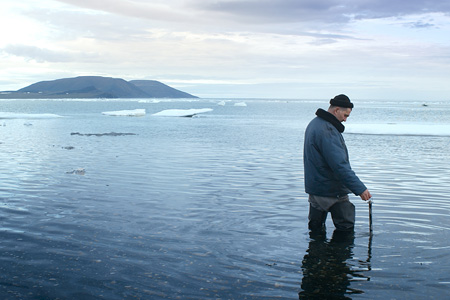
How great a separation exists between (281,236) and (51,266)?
3.36 meters

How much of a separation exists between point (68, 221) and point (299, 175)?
799 centimetres

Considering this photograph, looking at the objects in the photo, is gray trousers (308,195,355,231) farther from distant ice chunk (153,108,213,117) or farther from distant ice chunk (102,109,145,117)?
distant ice chunk (102,109,145,117)

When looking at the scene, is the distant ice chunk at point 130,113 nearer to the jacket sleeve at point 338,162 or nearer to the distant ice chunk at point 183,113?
the distant ice chunk at point 183,113

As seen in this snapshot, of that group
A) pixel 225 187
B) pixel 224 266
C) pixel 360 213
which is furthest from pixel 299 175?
pixel 224 266

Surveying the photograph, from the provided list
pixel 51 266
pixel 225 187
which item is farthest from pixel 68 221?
pixel 225 187

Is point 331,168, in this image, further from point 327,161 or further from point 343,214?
point 343,214

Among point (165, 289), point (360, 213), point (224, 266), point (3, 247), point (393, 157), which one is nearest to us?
point (165, 289)

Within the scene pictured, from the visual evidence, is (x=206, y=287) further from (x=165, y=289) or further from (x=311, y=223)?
(x=311, y=223)

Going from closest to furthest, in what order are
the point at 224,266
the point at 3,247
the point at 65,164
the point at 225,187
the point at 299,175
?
the point at 224,266 < the point at 3,247 < the point at 225,187 < the point at 299,175 < the point at 65,164

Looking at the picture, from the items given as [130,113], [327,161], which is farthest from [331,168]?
[130,113]

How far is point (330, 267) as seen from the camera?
20.8 ft

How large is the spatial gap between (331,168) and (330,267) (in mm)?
1408

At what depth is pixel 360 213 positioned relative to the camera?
375 inches

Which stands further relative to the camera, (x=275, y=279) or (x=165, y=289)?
(x=275, y=279)
